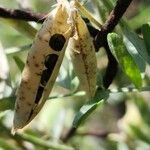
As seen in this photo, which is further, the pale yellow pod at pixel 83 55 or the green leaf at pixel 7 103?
the green leaf at pixel 7 103

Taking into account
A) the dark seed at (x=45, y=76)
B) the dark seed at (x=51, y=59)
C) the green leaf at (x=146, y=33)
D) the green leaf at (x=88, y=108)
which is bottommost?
the green leaf at (x=88, y=108)

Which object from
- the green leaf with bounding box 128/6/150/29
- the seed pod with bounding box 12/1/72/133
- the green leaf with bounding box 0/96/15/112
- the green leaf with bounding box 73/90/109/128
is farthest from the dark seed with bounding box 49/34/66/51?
the green leaf with bounding box 128/6/150/29

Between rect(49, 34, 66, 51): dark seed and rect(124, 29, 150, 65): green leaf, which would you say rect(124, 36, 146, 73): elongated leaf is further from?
rect(49, 34, 66, 51): dark seed

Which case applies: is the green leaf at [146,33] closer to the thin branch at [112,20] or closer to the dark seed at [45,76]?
the thin branch at [112,20]

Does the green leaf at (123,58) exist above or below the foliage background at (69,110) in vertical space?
above

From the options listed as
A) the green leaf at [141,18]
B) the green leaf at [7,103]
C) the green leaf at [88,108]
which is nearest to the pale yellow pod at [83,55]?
the green leaf at [88,108]

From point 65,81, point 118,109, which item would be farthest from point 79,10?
point 118,109

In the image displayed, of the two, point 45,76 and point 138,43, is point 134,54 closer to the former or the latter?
point 138,43

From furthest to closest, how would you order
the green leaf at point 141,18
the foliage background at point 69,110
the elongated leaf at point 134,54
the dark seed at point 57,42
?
the green leaf at point 141,18 → the foliage background at point 69,110 → the elongated leaf at point 134,54 → the dark seed at point 57,42
